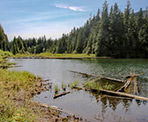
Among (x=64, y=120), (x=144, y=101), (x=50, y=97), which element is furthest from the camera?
(x=50, y=97)

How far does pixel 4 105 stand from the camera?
7.77 metres

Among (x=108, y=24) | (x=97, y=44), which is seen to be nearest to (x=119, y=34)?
(x=108, y=24)

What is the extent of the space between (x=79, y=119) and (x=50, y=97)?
5238mm

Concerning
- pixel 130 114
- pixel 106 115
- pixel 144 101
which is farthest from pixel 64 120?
pixel 144 101

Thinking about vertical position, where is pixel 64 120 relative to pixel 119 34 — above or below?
below

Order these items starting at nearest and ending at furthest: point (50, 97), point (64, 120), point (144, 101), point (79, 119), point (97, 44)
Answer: point (64, 120) → point (79, 119) → point (144, 101) → point (50, 97) → point (97, 44)

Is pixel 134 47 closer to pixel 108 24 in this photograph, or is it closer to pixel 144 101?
pixel 108 24

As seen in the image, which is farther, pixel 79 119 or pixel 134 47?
pixel 134 47

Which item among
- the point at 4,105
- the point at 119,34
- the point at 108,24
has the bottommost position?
the point at 4,105

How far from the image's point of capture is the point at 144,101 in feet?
41.9

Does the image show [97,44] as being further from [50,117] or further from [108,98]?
[50,117]

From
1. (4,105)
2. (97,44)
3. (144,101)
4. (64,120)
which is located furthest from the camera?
(97,44)

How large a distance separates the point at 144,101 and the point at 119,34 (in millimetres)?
76596

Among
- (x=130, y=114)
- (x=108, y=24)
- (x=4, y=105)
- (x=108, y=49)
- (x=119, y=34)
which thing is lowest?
(x=130, y=114)
